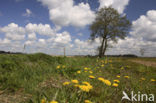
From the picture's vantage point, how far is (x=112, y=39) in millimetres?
23172

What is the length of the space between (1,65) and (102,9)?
23449mm

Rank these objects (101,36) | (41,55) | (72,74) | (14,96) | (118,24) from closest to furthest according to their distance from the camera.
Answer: (14,96) < (72,74) < (41,55) < (118,24) < (101,36)

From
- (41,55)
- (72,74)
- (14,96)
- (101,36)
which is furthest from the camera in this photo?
(101,36)

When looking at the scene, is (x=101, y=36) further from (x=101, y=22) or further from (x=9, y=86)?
(x=9, y=86)

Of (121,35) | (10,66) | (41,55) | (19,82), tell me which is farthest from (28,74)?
(121,35)

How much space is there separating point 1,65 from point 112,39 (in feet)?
73.6

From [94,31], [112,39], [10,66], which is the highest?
[94,31]

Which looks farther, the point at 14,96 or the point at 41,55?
the point at 41,55

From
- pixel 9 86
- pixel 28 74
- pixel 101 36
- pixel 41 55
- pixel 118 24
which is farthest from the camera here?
pixel 101 36

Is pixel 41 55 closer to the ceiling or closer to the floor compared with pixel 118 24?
closer to the floor

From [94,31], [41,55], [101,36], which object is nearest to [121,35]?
[101,36]

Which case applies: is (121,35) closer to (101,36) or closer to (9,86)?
(101,36)

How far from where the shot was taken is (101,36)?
2383 cm

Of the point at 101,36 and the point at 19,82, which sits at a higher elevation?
the point at 101,36
